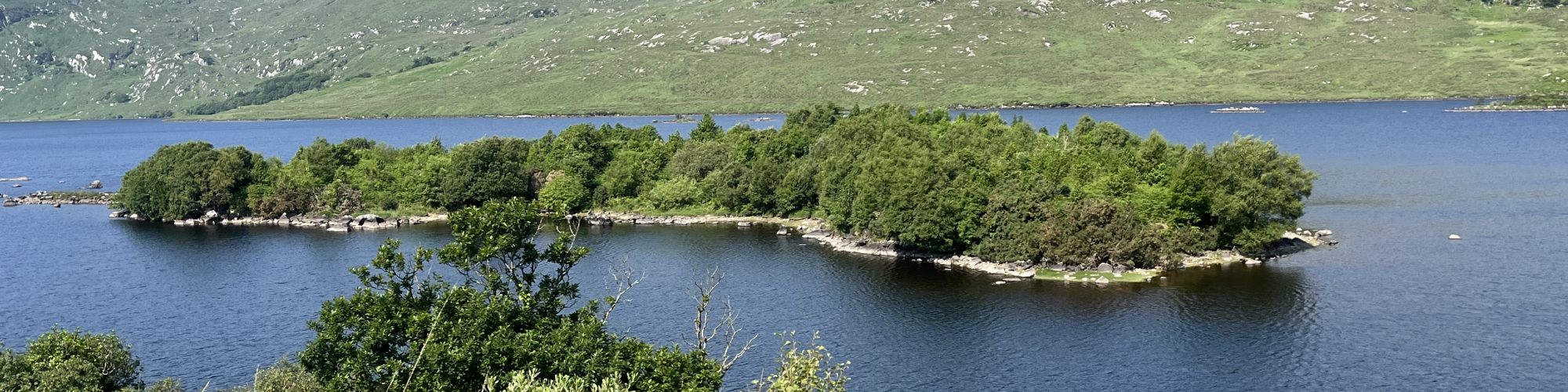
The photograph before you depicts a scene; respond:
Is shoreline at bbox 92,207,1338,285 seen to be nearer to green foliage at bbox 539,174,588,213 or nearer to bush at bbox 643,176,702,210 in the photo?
green foliage at bbox 539,174,588,213

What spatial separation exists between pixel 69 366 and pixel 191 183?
98.1m

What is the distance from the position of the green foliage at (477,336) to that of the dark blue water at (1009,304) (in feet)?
58.7

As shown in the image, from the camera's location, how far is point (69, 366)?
136 ft

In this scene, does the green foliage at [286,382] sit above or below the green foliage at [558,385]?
below

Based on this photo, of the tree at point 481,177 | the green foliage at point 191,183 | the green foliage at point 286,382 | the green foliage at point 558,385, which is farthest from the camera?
the green foliage at point 191,183

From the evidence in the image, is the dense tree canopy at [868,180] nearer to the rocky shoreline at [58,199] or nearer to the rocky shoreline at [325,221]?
the rocky shoreline at [325,221]

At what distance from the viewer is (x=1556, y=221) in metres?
103

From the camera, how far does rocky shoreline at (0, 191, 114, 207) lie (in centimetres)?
15362

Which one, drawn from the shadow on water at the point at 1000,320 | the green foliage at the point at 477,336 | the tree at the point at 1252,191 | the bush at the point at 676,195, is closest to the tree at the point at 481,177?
the bush at the point at 676,195

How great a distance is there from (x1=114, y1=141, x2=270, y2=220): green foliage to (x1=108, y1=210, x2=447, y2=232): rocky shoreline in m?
1.44

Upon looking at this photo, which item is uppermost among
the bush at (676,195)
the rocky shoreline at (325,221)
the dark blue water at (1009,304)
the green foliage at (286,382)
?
the green foliage at (286,382)

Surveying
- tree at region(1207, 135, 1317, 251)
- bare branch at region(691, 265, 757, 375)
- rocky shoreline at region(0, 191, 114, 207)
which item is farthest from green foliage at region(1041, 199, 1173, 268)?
rocky shoreline at region(0, 191, 114, 207)

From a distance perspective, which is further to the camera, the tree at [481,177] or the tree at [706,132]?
the tree at [706,132]

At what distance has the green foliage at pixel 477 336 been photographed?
128ft
